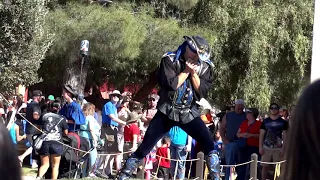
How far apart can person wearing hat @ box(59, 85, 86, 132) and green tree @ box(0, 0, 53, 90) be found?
5655 millimetres

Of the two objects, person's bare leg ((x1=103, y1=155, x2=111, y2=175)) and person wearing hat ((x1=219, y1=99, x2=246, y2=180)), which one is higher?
person wearing hat ((x1=219, y1=99, x2=246, y2=180))

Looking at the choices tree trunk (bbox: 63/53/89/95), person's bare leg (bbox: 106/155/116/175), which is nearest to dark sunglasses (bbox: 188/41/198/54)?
person's bare leg (bbox: 106/155/116/175)

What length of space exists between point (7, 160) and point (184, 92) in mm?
5685

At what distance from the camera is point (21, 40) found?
17734 millimetres

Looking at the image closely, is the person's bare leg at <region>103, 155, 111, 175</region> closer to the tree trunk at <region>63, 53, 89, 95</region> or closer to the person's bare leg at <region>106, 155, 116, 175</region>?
the person's bare leg at <region>106, 155, 116, 175</region>

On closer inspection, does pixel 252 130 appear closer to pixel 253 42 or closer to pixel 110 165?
pixel 110 165

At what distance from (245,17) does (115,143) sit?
9.84 meters

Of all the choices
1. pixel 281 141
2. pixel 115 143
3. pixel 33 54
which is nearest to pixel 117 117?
pixel 115 143

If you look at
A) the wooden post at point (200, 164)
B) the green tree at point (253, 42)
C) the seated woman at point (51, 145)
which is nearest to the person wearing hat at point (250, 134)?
the wooden post at point (200, 164)

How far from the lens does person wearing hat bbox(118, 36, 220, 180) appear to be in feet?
23.6

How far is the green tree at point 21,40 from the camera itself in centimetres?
1741

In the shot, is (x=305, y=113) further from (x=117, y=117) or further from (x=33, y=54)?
(x=33, y=54)

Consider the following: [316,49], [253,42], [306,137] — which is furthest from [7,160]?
[253,42]

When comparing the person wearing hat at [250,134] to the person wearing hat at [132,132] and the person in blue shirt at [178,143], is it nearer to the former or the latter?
the person in blue shirt at [178,143]
